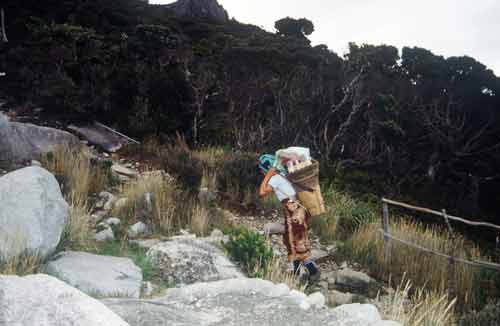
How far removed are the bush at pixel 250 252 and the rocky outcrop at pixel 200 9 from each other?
1966 centimetres

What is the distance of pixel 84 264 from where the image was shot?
4.91 meters

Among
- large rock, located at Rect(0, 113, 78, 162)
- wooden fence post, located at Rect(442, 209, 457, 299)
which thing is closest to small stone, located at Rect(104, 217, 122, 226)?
large rock, located at Rect(0, 113, 78, 162)

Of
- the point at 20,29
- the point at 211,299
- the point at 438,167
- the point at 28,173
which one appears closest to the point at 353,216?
the point at 211,299

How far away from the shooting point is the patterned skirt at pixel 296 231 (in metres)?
5.64

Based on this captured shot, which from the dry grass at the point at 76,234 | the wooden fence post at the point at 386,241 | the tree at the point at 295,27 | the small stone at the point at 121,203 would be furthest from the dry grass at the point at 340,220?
the tree at the point at 295,27

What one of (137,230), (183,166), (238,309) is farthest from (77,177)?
(238,309)

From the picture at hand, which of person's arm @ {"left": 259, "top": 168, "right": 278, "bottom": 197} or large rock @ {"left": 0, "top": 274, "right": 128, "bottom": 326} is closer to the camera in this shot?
large rock @ {"left": 0, "top": 274, "right": 128, "bottom": 326}

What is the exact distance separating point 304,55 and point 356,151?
5.44 meters

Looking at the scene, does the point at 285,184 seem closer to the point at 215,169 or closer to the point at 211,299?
the point at 211,299

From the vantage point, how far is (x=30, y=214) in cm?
481

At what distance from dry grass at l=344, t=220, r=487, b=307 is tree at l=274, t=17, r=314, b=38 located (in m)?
15.0

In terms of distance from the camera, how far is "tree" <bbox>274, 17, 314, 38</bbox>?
21516mm

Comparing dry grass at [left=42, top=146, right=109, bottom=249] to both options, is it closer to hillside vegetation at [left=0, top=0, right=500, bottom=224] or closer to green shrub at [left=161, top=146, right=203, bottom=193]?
green shrub at [left=161, top=146, right=203, bottom=193]

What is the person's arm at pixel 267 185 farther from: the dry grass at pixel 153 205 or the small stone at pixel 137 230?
the small stone at pixel 137 230
